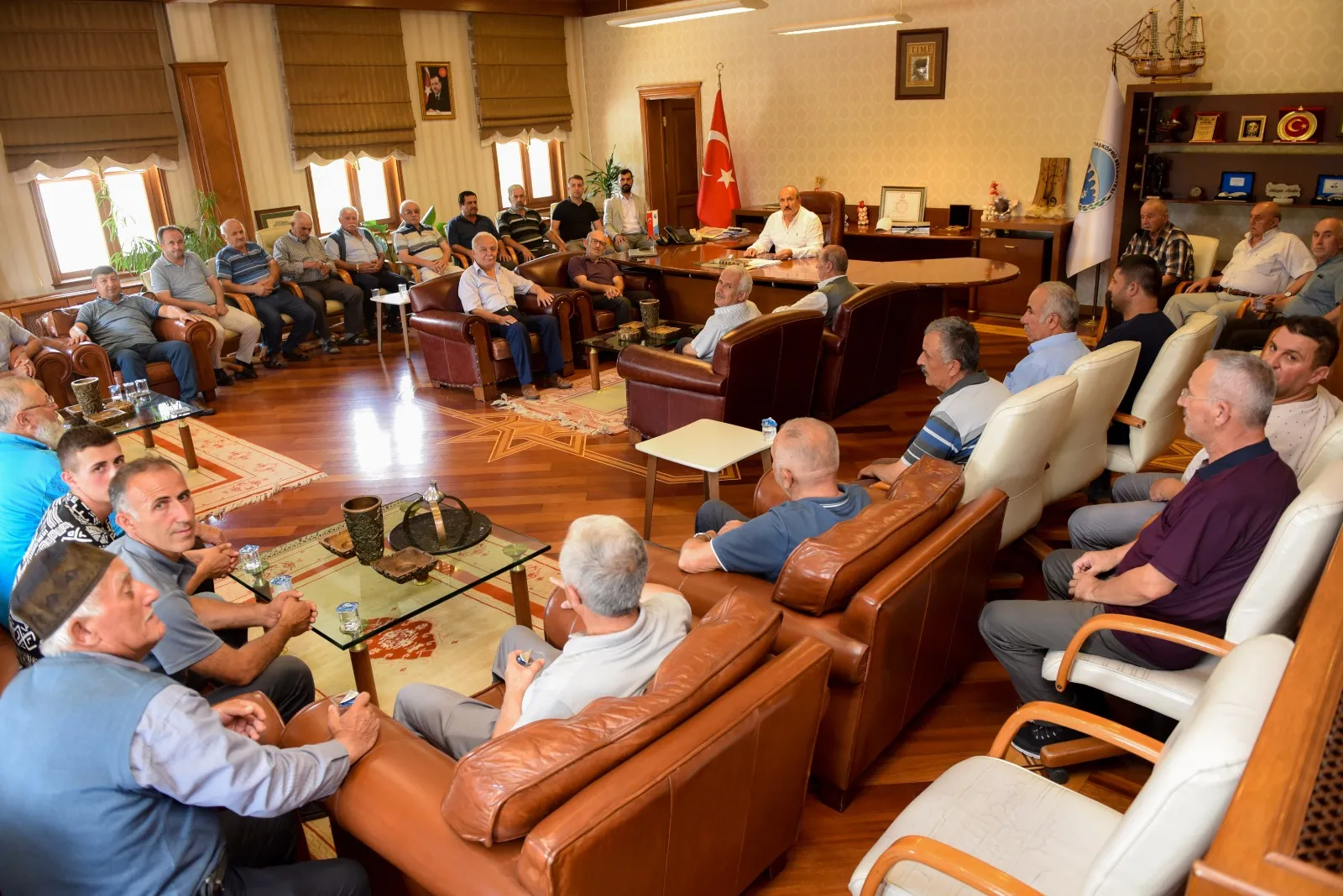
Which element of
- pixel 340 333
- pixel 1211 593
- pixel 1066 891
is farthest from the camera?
pixel 340 333

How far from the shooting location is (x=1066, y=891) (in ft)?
5.78

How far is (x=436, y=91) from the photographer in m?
9.74

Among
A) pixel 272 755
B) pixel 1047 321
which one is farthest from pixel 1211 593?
pixel 272 755

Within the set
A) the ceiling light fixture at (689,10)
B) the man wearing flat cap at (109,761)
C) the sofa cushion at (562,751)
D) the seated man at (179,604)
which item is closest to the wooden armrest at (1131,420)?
the sofa cushion at (562,751)

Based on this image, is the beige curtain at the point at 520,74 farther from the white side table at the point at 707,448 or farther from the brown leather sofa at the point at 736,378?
the white side table at the point at 707,448

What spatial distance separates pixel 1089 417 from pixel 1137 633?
144 centimetres

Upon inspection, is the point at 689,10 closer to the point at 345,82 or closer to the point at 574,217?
the point at 574,217

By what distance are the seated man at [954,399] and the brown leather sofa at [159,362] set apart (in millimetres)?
5165

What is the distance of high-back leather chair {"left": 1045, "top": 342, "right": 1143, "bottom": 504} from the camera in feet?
11.3

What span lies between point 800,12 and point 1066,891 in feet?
29.5

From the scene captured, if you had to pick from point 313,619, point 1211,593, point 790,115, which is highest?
point 790,115

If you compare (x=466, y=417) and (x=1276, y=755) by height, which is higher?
(x=1276, y=755)

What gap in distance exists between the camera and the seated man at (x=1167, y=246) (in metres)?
6.40

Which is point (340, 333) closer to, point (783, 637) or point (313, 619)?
point (313, 619)
